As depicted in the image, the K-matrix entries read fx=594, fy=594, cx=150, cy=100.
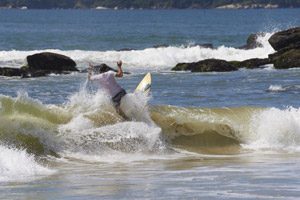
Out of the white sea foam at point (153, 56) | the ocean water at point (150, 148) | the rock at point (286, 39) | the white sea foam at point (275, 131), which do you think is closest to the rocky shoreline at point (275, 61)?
the rock at point (286, 39)

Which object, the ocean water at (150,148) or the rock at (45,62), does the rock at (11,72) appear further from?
the ocean water at (150,148)

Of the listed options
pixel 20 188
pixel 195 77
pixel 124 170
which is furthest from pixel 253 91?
pixel 20 188

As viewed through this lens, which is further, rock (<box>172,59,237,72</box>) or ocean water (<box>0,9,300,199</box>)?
rock (<box>172,59,237,72</box>)

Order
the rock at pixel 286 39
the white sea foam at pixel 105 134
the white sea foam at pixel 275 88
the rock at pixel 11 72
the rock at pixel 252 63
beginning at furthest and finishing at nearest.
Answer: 1. the rock at pixel 286 39
2. the rock at pixel 252 63
3. the rock at pixel 11 72
4. the white sea foam at pixel 275 88
5. the white sea foam at pixel 105 134


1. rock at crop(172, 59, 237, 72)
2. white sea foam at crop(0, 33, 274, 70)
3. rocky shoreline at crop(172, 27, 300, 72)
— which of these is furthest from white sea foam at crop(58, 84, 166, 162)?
white sea foam at crop(0, 33, 274, 70)

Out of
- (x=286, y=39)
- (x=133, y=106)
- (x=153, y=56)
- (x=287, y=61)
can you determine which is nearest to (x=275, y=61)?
(x=287, y=61)

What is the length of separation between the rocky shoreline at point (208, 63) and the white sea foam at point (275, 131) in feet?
44.6

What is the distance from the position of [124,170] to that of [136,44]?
148 feet

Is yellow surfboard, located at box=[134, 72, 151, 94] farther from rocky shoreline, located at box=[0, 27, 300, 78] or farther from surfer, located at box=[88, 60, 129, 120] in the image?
rocky shoreline, located at box=[0, 27, 300, 78]

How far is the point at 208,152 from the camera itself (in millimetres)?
12398

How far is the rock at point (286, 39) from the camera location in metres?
29.9

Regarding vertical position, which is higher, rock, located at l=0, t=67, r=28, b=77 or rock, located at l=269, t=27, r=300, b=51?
rock, located at l=269, t=27, r=300, b=51

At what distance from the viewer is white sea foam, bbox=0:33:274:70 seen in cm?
3447

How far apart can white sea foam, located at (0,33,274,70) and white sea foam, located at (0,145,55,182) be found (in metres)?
21.8
